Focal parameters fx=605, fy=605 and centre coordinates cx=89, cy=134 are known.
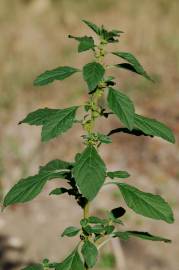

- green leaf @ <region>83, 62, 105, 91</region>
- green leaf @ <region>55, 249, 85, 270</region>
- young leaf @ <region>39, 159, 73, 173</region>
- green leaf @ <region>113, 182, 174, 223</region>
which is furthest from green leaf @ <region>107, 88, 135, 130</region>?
green leaf @ <region>55, 249, 85, 270</region>

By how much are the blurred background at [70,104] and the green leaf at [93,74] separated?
4288 mm

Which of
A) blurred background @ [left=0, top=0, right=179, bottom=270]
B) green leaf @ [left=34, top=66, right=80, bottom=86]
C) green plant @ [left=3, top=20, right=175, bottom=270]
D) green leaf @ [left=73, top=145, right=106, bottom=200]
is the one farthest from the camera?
blurred background @ [left=0, top=0, right=179, bottom=270]

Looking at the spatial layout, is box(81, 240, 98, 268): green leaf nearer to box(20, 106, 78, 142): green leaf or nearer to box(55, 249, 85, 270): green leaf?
box(55, 249, 85, 270): green leaf

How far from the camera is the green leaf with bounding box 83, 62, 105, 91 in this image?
6.37 ft

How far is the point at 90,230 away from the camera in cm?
222

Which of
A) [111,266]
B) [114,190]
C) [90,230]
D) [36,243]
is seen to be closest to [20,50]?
[114,190]

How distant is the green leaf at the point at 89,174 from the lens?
185 cm

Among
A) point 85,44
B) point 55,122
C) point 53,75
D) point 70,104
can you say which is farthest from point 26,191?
point 70,104

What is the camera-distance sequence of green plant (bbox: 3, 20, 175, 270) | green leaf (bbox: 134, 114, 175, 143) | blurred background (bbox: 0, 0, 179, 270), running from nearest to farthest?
green plant (bbox: 3, 20, 175, 270), green leaf (bbox: 134, 114, 175, 143), blurred background (bbox: 0, 0, 179, 270)

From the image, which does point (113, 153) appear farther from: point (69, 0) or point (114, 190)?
point (69, 0)

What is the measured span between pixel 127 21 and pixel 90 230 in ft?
31.3

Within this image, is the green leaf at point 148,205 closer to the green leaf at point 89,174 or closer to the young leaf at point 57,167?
the green leaf at point 89,174

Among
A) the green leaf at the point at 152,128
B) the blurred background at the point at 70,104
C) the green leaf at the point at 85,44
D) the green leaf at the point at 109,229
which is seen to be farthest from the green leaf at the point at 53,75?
the blurred background at the point at 70,104

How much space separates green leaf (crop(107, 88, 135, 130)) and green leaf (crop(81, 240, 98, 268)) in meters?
0.52
